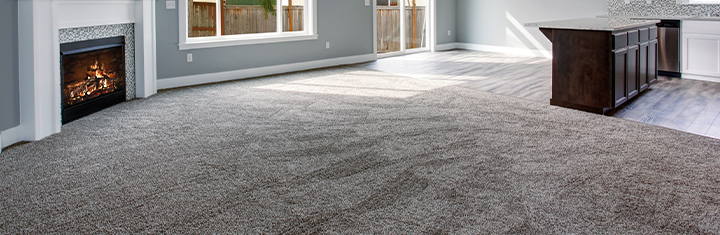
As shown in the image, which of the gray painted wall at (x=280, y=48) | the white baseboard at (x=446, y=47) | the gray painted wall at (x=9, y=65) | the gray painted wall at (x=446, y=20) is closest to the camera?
the gray painted wall at (x=9, y=65)

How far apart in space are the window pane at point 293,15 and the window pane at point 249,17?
21cm

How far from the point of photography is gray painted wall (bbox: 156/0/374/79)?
5906 mm

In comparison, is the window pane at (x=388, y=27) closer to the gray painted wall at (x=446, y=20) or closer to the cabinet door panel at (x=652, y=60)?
the gray painted wall at (x=446, y=20)

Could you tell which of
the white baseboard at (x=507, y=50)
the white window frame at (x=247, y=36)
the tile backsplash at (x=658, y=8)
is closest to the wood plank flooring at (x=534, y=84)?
the white baseboard at (x=507, y=50)

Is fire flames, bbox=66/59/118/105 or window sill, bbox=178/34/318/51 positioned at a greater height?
window sill, bbox=178/34/318/51

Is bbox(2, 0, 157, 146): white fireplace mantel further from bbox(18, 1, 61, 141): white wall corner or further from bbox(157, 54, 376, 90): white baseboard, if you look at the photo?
bbox(157, 54, 376, 90): white baseboard

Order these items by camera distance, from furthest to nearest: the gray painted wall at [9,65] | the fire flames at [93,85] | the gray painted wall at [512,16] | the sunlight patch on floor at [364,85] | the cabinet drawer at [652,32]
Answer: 1. the gray painted wall at [512,16]
2. the sunlight patch on floor at [364,85]
3. the cabinet drawer at [652,32]
4. the fire flames at [93,85]
5. the gray painted wall at [9,65]

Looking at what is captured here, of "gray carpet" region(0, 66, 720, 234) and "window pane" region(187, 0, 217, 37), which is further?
"window pane" region(187, 0, 217, 37)

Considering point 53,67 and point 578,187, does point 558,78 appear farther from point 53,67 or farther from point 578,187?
point 53,67

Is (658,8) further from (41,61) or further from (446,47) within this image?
(41,61)

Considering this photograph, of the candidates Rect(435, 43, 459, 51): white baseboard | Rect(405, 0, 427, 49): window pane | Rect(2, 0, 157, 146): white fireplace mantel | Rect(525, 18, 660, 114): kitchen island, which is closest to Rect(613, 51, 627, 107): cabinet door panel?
Rect(525, 18, 660, 114): kitchen island

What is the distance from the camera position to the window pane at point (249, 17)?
21.6ft

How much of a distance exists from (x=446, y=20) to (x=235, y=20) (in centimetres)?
515

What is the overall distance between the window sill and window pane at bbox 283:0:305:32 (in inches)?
8.6
